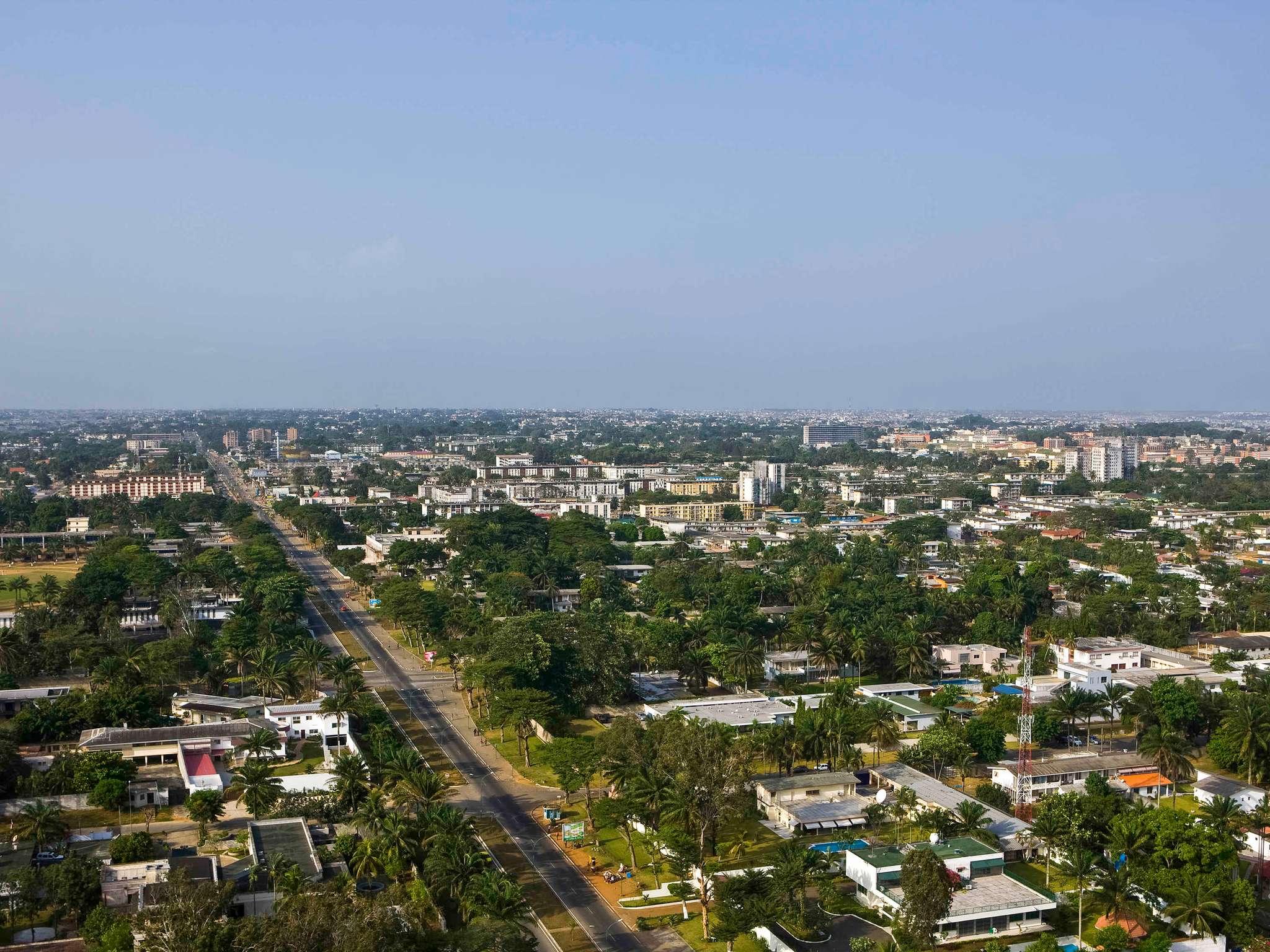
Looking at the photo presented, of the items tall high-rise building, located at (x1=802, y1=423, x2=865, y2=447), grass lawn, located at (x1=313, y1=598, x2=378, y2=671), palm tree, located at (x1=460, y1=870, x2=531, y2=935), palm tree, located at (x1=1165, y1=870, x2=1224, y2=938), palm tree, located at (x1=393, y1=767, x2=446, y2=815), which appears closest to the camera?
palm tree, located at (x1=460, y1=870, x2=531, y2=935)

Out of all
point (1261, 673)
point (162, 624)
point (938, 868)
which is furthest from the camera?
point (162, 624)

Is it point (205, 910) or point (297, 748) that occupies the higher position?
point (205, 910)

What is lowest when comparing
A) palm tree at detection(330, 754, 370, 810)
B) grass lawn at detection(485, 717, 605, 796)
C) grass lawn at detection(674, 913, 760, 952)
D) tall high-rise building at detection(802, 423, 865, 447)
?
grass lawn at detection(674, 913, 760, 952)

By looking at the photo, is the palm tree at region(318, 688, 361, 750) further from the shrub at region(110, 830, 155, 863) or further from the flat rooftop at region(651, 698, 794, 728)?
the shrub at region(110, 830, 155, 863)

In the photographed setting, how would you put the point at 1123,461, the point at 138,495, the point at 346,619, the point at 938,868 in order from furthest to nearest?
the point at 1123,461, the point at 138,495, the point at 346,619, the point at 938,868

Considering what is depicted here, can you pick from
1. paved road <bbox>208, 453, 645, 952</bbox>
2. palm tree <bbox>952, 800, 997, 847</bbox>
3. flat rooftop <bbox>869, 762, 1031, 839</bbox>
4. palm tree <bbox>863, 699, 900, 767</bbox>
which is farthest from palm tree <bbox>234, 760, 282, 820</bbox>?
palm tree <bbox>952, 800, 997, 847</bbox>

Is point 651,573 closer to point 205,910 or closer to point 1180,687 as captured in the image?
point 1180,687

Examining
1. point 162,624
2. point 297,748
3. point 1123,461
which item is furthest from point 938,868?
point 1123,461
